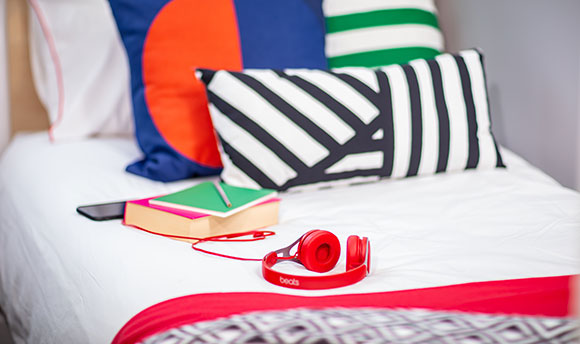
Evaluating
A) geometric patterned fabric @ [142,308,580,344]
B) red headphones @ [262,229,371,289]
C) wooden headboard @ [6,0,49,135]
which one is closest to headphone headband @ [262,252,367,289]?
red headphones @ [262,229,371,289]

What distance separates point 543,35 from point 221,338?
1207 millimetres

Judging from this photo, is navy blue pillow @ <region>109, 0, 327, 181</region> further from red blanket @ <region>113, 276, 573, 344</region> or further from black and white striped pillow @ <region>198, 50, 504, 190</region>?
red blanket @ <region>113, 276, 573, 344</region>

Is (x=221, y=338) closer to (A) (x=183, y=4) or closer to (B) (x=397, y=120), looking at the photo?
(B) (x=397, y=120)

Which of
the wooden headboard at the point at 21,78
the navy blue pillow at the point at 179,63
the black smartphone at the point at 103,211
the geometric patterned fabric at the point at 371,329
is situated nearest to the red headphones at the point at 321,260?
the geometric patterned fabric at the point at 371,329

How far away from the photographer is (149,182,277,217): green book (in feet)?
3.00

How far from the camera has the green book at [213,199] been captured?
0.92 m

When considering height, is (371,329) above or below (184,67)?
below

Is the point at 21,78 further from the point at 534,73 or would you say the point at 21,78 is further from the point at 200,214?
the point at 534,73

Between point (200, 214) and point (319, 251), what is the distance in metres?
0.23

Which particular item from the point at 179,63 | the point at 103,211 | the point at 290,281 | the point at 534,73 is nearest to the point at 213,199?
the point at 103,211

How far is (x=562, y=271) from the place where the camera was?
77 cm

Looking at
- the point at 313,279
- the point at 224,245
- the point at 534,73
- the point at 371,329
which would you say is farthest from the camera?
the point at 534,73

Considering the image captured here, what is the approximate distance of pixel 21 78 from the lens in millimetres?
1646

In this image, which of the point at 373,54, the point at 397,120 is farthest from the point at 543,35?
the point at 397,120
